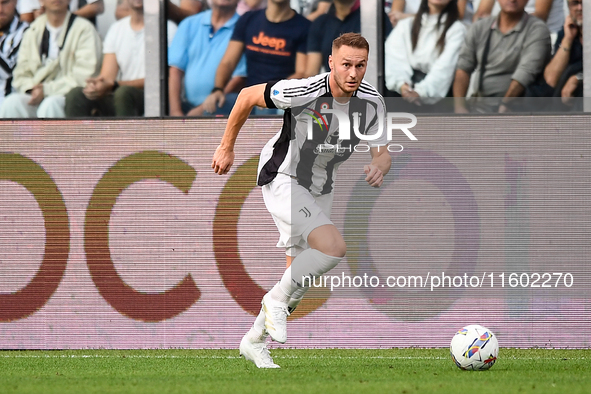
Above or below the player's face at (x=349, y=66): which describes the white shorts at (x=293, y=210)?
below

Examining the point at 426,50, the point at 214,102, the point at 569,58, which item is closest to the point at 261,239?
the point at 214,102

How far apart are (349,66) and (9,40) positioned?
5349 mm

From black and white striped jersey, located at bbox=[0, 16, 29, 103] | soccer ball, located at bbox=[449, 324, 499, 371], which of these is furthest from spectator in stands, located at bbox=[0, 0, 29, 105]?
soccer ball, located at bbox=[449, 324, 499, 371]

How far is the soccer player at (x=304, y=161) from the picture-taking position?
532 centimetres

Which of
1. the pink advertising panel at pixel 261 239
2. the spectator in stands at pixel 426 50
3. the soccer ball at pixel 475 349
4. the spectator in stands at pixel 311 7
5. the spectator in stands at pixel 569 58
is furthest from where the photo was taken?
the spectator in stands at pixel 311 7

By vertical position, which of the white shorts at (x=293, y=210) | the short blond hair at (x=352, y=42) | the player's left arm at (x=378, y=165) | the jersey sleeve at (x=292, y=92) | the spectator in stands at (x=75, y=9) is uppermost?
the short blond hair at (x=352, y=42)

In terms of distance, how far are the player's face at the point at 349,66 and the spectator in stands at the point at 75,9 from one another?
469 centimetres

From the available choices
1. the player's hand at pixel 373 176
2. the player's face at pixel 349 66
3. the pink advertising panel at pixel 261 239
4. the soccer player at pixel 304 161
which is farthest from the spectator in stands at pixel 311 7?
the player's hand at pixel 373 176

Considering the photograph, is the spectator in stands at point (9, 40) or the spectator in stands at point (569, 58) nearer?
the spectator in stands at point (569, 58)

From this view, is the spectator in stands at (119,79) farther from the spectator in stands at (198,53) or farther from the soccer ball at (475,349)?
the soccer ball at (475,349)

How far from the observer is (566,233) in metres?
7.86

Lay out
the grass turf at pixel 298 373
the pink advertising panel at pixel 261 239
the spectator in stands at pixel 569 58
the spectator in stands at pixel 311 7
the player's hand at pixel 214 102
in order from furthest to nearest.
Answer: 1. the player's hand at pixel 214 102
2. the spectator in stands at pixel 311 7
3. the spectator in stands at pixel 569 58
4. the pink advertising panel at pixel 261 239
5. the grass turf at pixel 298 373

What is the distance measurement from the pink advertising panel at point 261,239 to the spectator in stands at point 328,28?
1.07m

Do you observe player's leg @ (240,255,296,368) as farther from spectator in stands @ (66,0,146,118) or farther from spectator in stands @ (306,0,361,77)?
spectator in stands @ (66,0,146,118)
